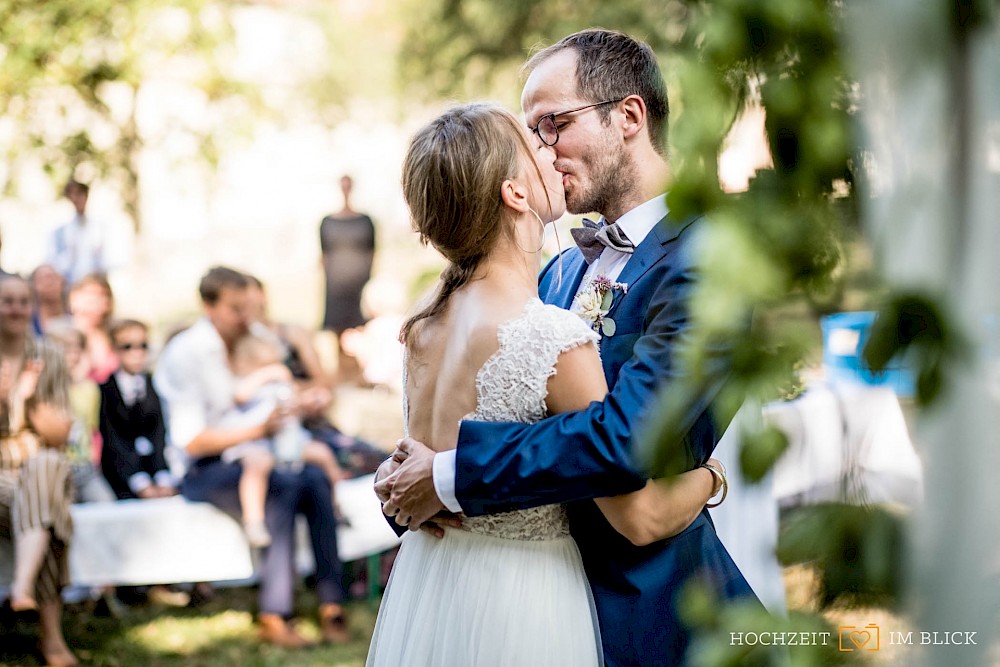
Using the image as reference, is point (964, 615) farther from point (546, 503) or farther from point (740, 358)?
point (546, 503)

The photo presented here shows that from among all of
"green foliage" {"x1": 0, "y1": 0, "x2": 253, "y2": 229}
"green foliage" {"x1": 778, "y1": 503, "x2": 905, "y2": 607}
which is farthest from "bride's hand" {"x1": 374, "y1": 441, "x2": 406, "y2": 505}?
"green foliage" {"x1": 0, "y1": 0, "x2": 253, "y2": 229}

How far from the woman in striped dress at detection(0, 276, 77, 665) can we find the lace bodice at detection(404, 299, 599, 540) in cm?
433

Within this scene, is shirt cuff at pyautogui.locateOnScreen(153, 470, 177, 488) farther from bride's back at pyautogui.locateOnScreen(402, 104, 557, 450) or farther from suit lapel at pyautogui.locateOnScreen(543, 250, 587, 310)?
bride's back at pyautogui.locateOnScreen(402, 104, 557, 450)

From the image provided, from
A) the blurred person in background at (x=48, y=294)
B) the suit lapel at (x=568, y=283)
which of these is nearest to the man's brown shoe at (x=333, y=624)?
the blurred person in background at (x=48, y=294)

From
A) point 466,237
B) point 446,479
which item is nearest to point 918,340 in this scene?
point 446,479

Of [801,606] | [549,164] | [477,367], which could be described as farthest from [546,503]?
[801,606]

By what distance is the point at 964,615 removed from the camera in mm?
768

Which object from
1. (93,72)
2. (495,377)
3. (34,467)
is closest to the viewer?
(495,377)

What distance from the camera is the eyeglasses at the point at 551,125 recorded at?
241 cm

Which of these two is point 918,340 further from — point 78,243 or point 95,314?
point 78,243

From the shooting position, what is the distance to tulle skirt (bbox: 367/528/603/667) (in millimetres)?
2064

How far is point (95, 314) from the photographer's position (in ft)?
23.8

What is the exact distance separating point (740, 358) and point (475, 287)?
4.67ft

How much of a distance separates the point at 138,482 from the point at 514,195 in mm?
4926
